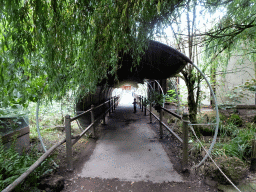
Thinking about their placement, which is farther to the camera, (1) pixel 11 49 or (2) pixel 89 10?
(2) pixel 89 10

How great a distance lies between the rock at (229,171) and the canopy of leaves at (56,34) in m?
2.32

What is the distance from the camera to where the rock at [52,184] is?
218 cm

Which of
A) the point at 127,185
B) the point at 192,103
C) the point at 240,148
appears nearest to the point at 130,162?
the point at 127,185

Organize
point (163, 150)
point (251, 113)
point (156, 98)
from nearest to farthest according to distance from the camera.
A: point (163, 150)
point (251, 113)
point (156, 98)

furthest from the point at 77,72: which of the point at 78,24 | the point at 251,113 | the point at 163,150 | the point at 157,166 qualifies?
the point at 251,113

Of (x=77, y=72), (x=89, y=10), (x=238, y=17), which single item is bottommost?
(x=77, y=72)

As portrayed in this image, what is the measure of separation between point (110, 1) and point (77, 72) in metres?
1.24

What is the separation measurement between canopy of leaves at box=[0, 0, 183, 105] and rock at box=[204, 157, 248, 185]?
7.60 feet

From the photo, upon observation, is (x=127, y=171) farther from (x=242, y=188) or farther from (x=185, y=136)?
(x=242, y=188)

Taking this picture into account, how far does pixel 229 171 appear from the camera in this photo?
243cm

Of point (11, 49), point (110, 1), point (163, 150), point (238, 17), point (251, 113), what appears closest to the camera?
A: point (11, 49)

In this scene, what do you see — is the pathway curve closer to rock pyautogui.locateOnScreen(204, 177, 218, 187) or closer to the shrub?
rock pyautogui.locateOnScreen(204, 177, 218, 187)

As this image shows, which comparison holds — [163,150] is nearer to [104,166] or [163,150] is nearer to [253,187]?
[104,166]

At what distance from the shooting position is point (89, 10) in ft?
5.63
